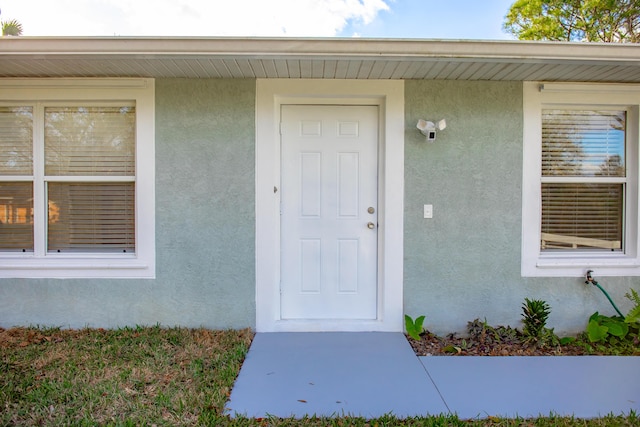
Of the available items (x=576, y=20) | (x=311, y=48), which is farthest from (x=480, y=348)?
(x=576, y=20)

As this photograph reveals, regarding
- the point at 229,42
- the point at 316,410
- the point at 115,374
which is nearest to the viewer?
the point at 316,410

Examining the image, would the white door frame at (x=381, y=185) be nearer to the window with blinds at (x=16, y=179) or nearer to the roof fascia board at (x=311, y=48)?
the roof fascia board at (x=311, y=48)

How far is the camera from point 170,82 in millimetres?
3797

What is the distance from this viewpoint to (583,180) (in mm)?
3982

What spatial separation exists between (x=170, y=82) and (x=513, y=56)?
3.33m

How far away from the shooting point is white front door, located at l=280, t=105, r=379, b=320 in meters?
3.96

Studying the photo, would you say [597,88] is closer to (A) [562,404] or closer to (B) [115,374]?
(A) [562,404]

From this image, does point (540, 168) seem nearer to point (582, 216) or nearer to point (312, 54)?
point (582, 216)

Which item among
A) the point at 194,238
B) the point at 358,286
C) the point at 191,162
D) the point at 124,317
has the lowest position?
the point at 124,317

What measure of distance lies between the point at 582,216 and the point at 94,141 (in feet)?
17.9

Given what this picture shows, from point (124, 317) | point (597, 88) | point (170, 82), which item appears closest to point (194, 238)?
point (124, 317)

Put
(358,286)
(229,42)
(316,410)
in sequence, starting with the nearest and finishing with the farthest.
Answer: (316,410) → (229,42) → (358,286)

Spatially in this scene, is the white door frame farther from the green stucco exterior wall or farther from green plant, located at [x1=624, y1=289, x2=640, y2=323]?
green plant, located at [x1=624, y1=289, x2=640, y2=323]

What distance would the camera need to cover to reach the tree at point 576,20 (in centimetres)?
1262
